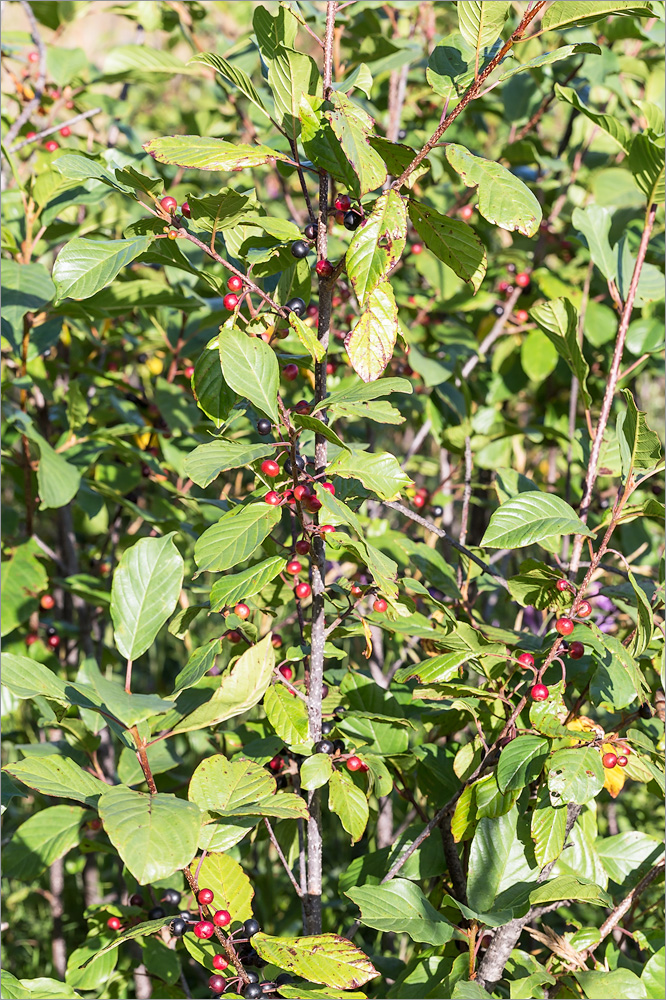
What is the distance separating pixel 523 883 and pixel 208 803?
43cm

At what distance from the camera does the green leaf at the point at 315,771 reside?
1062 mm

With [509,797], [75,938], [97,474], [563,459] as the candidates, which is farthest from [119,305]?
[75,938]

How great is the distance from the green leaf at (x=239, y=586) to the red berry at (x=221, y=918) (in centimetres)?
36

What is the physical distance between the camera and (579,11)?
901mm

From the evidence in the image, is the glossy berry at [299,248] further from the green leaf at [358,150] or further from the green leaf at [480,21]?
the green leaf at [480,21]

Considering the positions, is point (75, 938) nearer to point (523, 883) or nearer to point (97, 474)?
point (97, 474)

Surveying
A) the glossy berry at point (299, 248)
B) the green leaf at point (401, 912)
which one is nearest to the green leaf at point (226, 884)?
the green leaf at point (401, 912)

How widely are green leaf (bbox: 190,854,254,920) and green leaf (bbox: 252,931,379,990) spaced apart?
101 mm

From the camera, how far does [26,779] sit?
3.23 feet

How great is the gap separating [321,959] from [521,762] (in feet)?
1.04

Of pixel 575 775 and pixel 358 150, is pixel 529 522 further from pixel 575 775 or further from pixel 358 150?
pixel 358 150

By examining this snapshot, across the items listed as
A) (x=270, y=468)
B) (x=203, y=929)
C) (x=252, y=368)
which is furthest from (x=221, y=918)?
(x=252, y=368)

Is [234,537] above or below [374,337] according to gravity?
below

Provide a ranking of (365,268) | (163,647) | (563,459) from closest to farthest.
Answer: (365,268)
(563,459)
(163,647)
